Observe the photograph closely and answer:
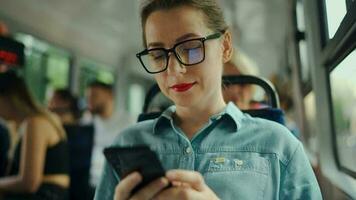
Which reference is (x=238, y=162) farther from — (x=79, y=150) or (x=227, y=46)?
(x=79, y=150)

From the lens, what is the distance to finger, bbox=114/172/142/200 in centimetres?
44

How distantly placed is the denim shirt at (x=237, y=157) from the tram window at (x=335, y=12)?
48 cm

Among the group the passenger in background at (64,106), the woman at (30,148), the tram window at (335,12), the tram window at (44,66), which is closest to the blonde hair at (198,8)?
the tram window at (335,12)

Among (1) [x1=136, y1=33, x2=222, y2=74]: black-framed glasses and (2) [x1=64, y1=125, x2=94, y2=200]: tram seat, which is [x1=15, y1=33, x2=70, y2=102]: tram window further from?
(1) [x1=136, y1=33, x2=222, y2=74]: black-framed glasses

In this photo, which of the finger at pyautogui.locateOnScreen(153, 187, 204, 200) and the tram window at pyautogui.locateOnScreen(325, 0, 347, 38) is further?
the tram window at pyautogui.locateOnScreen(325, 0, 347, 38)

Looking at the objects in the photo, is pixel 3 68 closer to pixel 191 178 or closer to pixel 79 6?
pixel 191 178

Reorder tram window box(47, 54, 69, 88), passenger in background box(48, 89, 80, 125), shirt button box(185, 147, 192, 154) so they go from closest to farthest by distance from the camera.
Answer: shirt button box(185, 147, 192, 154) < passenger in background box(48, 89, 80, 125) < tram window box(47, 54, 69, 88)

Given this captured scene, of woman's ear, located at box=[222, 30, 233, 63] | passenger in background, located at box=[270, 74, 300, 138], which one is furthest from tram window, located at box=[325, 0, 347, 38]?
woman's ear, located at box=[222, 30, 233, 63]

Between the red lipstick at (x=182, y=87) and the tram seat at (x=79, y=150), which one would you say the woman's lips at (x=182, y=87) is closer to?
the red lipstick at (x=182, y=87)

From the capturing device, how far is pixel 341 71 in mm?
Result: 1149

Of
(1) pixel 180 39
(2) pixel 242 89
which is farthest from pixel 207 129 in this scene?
(2) pixel 242 89

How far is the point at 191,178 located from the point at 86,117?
6.06 feet

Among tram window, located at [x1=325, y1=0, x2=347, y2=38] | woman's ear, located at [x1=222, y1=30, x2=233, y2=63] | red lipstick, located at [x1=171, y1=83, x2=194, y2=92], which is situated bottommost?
red lipstick, located at [x1=171, y1=83, x2=194, y2=92]

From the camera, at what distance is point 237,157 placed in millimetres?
543
